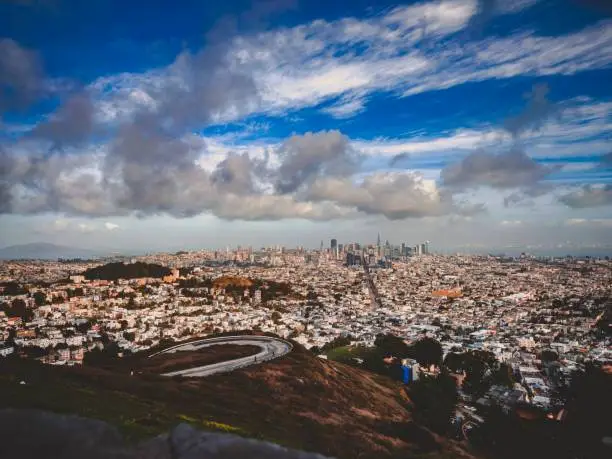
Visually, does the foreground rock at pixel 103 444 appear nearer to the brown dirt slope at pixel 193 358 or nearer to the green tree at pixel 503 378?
the brown dirt slope at pixel 193 358

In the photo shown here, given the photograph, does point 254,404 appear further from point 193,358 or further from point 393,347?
point 393,347

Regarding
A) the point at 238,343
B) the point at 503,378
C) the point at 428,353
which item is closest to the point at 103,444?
the point at 238,343

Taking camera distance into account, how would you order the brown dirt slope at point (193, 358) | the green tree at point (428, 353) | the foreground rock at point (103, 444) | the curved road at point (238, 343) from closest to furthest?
the foreground rock at point (103, 444)
the curved road at point (238, 343)
the brown dirt slope at point (193, 358)
the green tree at point (428, 353)

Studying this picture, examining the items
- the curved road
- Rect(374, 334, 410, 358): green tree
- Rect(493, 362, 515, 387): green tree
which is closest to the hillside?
the curved road

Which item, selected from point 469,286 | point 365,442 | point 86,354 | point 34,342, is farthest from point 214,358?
point 469,286

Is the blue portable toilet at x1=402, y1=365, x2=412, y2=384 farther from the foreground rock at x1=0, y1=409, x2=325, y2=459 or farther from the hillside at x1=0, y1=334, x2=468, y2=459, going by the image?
the foreground rock at x1=0, y1=409, x2=325, y2=459

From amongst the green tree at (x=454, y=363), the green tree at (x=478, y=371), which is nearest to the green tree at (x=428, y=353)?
the green tree at (x=454, y=363)
